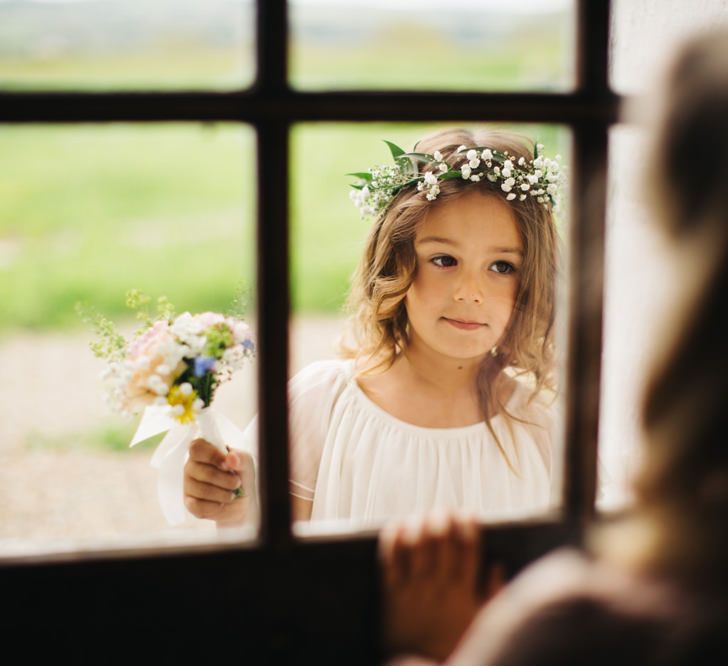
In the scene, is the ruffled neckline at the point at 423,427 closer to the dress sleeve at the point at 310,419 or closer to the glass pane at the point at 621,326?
the dress sleeve at the point at 310,419

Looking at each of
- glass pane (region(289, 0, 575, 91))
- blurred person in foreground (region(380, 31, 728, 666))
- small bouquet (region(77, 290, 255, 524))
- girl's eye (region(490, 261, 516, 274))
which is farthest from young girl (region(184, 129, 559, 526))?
glass pane (region(289, 0, 575, 91))

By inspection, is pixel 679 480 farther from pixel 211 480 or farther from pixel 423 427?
pixel 423 427

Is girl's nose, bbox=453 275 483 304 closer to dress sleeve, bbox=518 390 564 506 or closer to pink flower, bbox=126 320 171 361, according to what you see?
dress sleeve, bbox=518 390 564 506

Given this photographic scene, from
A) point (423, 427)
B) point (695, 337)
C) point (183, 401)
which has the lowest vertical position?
point (423, 427)

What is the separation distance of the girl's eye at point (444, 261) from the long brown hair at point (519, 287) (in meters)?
0.05

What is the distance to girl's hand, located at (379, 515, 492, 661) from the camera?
0.80 m

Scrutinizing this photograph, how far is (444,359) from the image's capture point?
5.94 feet

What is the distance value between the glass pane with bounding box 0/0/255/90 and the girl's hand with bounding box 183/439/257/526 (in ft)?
6.20

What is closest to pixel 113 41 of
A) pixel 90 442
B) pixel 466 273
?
pixel 90 442

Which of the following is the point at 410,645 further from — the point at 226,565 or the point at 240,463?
the point at 240,463

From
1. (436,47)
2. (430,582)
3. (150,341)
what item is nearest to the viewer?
(430,582)

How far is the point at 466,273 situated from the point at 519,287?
0.14 metres

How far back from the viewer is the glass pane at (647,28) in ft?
3.70

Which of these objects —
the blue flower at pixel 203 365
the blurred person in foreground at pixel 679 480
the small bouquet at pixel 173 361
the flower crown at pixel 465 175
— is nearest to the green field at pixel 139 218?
the flower crown at pixel 465 175
